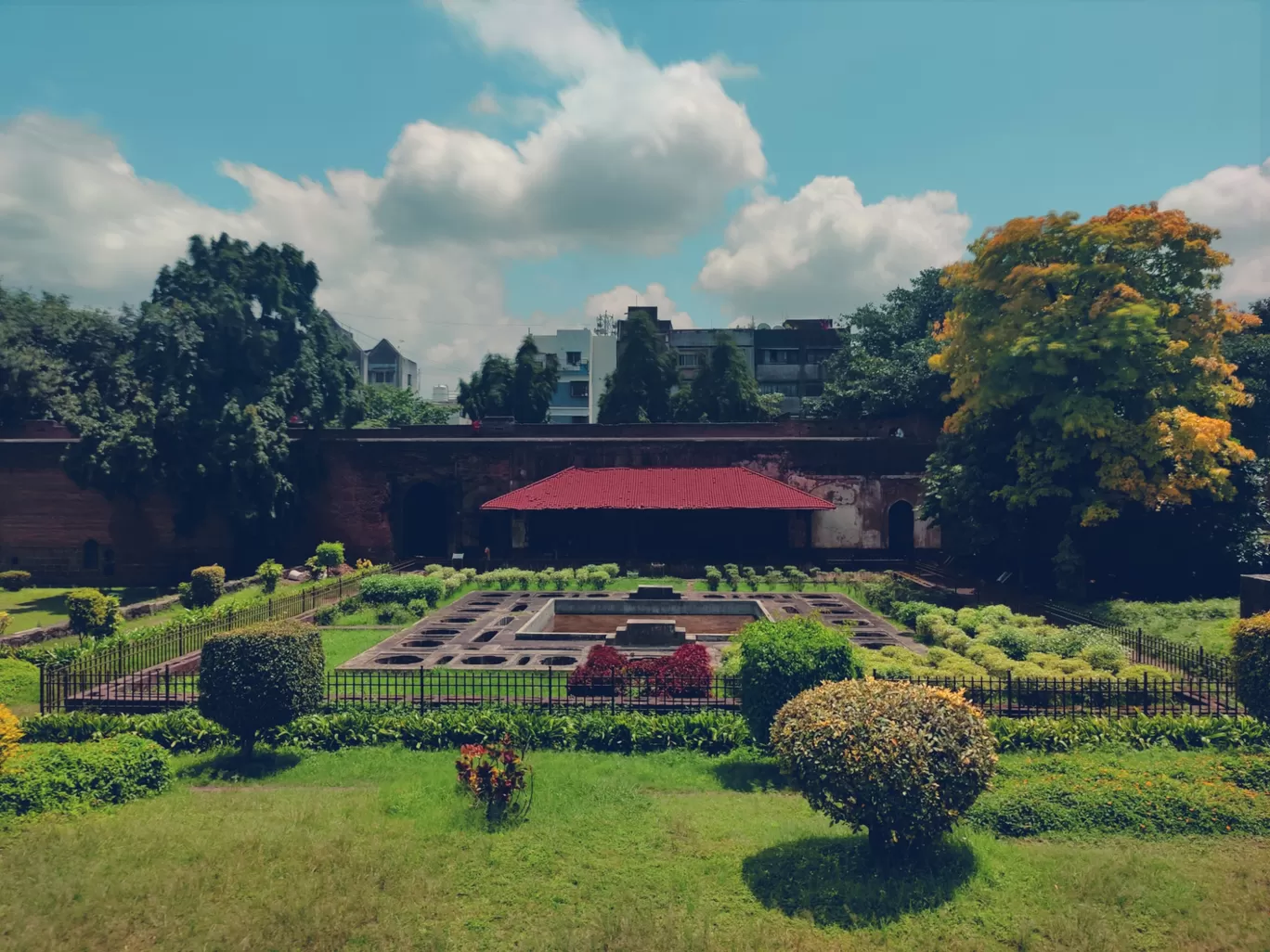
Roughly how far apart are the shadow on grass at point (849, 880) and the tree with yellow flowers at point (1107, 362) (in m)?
12.9

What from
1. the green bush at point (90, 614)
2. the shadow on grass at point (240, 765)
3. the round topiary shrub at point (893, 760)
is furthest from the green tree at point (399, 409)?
the round topiary shrub at point (893, 760)

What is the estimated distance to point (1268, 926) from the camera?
5.50 m

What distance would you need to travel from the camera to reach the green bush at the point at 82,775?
Answer: 285 inches

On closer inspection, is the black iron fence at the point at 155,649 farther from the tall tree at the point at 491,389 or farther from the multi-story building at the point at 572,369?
the multi-story building at the point at 572,369

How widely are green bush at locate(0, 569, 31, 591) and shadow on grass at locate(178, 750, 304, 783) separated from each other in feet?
59.5

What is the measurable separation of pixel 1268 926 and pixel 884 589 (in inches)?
517

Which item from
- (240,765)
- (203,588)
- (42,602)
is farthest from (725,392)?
(240,765)

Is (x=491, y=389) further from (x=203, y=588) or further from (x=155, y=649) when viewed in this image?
(x=155, y=649)

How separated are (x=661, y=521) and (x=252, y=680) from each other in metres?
15.7

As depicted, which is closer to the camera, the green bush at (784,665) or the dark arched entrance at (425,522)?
the green bush at (784,665)

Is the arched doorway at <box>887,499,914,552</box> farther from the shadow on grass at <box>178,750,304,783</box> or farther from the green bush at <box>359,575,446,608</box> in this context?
the shadow on grass at <box>178,750,304,783</box>

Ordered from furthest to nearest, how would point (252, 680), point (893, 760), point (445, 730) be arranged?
point (445, 730) < point (252, 680) < point (893, 760)

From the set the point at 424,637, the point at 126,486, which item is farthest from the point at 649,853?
the point at 126,486

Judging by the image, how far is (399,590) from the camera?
1783cm
